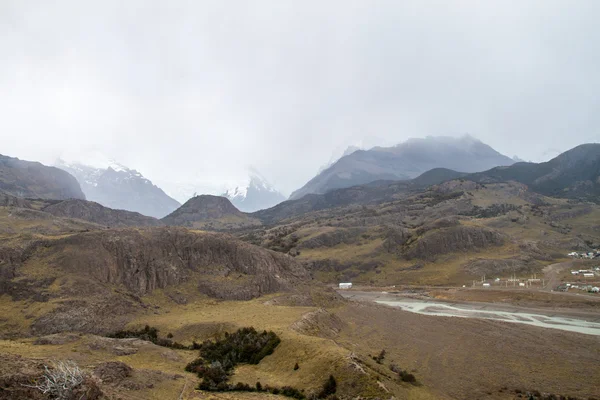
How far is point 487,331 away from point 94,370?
55692 millimetres

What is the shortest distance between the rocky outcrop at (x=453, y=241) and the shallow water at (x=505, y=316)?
4893 cm

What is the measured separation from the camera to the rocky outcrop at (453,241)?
466ft

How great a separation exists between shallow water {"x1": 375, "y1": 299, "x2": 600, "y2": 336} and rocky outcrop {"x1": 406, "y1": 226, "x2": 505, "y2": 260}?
48.9 metres

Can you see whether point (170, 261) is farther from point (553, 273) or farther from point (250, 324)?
point (553, 273)

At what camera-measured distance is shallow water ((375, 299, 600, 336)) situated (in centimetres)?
6581

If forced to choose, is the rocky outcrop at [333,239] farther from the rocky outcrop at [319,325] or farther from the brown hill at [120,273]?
the rocky outcrop at [319,325]

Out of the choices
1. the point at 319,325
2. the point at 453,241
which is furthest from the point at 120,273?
the point at 453,241

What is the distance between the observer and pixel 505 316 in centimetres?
7588

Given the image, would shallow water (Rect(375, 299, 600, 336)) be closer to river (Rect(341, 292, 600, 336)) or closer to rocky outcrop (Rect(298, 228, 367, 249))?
river (Rect(341, 292, 600, 336))

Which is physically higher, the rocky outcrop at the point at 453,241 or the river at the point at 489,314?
the rocky outcrop at the point at 453,241

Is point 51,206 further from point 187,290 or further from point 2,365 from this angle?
point 2,365

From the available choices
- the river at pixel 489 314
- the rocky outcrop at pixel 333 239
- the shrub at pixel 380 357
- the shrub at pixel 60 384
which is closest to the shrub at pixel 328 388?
the shrub at pixel 380 357


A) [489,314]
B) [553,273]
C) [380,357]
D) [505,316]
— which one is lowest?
[489,314]

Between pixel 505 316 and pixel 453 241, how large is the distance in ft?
231
